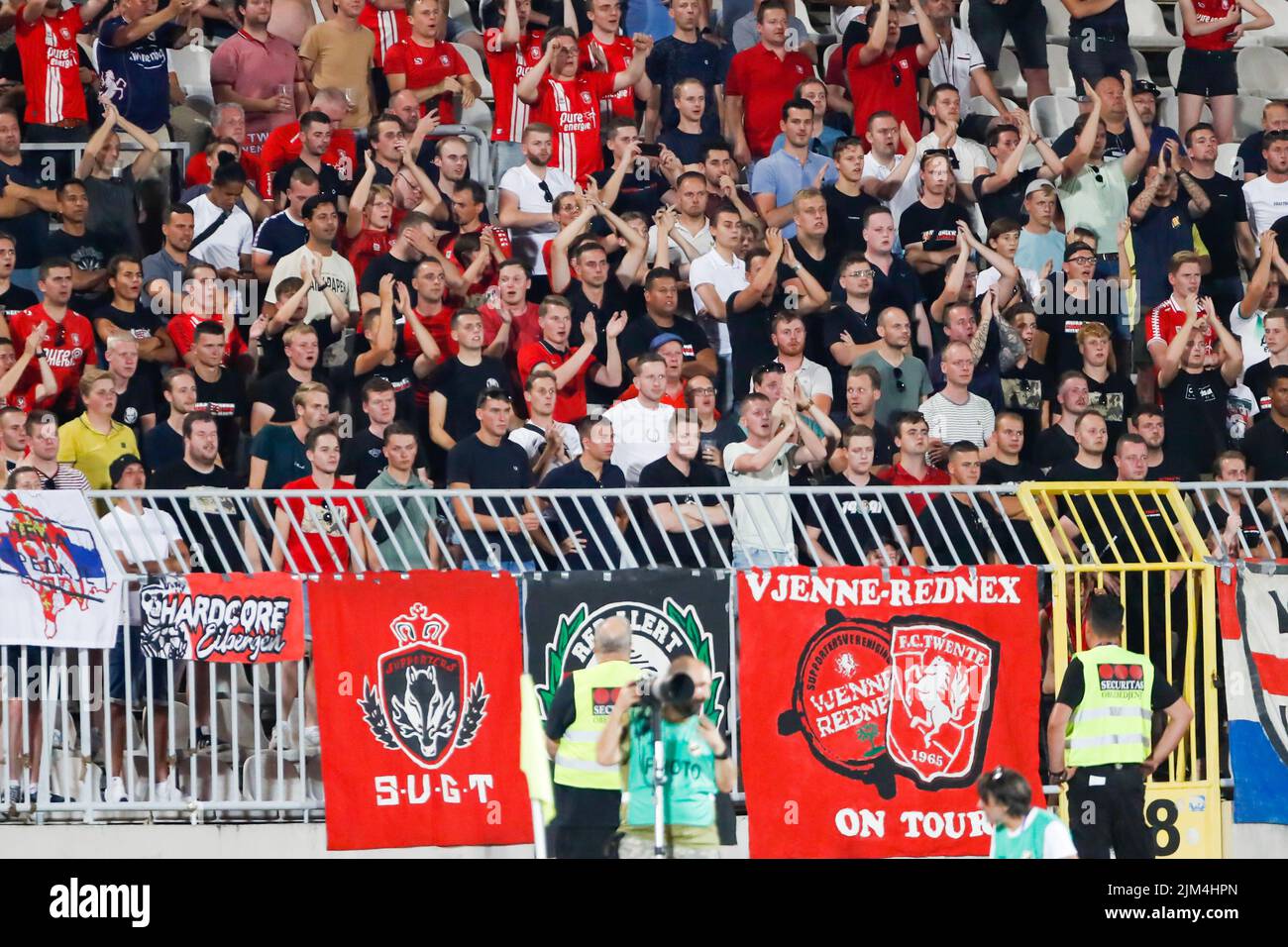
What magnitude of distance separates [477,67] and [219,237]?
3.18 meters

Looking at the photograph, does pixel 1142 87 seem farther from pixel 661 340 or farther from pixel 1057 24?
pixel 661 340

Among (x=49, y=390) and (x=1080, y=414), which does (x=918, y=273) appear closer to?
(x=1080, y=414)

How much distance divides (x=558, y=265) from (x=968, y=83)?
14.6 feet

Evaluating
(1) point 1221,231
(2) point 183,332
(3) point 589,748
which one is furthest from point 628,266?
Answer: (3) point 589,748

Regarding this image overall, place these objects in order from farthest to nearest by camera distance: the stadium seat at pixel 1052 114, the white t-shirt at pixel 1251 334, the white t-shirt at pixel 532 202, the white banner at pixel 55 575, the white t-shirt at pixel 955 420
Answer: the stadium seat at pixel 1052 114, the white t-shirt at pixel 1251 334, the white t-shirt at pixel 532 202, the white t-shirt at pixel 955 420, the white banner at pixel 55 575

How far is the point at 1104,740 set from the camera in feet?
37.3

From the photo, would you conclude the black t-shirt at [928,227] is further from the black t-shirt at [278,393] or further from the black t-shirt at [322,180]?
the black t-shirt at [278,393]

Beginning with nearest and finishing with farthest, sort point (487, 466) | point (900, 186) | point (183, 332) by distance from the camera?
point (487, 466) < point (183, 332) < point (900, 186)

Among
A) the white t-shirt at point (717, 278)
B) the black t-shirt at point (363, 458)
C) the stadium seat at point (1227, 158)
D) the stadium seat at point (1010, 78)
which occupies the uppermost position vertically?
the stadium seat at point (1010, 78)

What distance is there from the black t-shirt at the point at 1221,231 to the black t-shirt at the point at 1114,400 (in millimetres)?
2116

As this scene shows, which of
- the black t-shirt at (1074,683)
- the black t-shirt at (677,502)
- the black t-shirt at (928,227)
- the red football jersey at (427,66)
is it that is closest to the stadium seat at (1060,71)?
the black t-shirt at (928,227)

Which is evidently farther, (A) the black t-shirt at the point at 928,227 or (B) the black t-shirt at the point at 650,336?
(A) the black t-shirt at the point at 928,227

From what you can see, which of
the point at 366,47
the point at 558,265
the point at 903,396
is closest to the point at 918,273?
the point at 903,396

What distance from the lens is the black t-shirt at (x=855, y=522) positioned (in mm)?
12047
